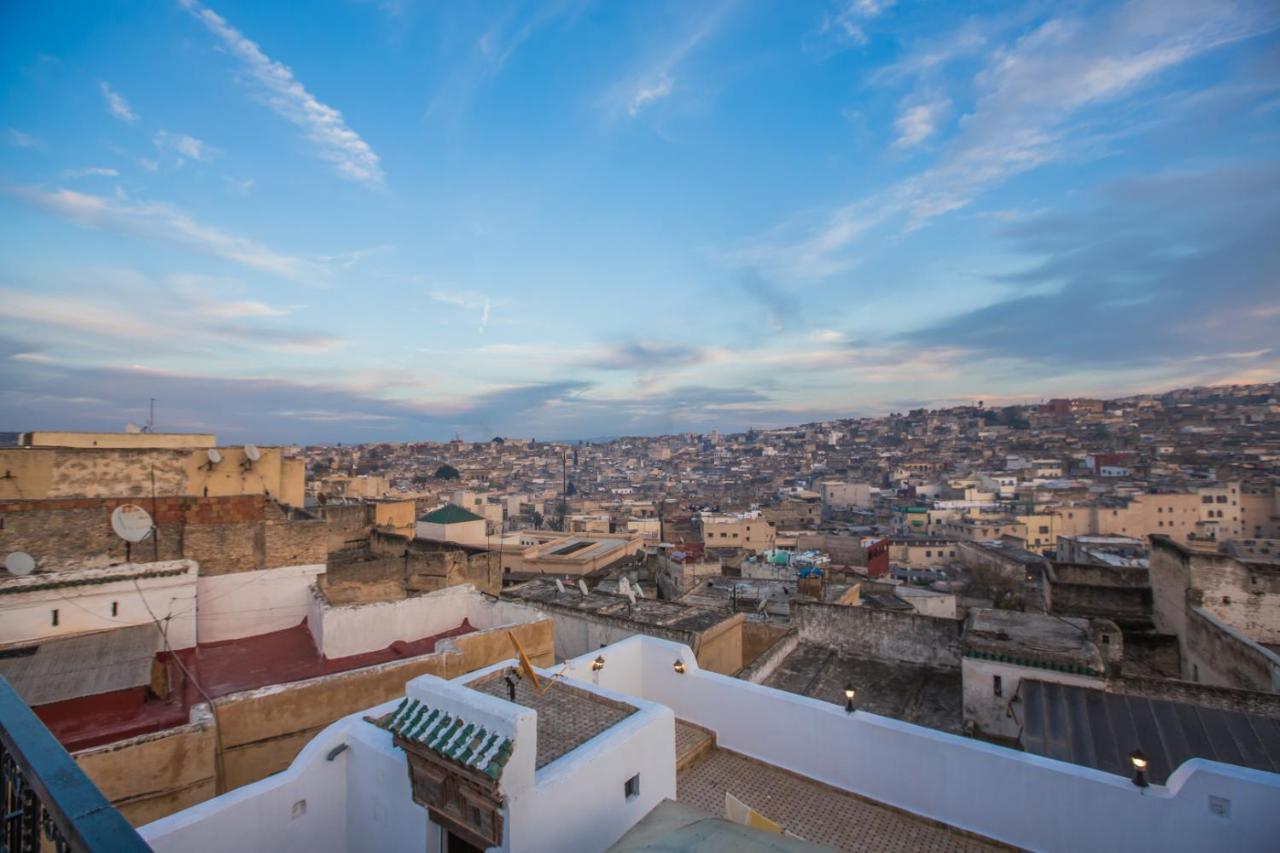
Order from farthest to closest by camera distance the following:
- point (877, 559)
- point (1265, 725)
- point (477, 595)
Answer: point (877, 559) → point (477, 595) → point (1265, 725)

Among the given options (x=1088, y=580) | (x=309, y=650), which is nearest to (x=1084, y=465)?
(x=1088, y=580)

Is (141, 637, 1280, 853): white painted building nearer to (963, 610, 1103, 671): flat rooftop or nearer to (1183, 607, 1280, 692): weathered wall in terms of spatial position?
(963, 610, 1103, 671): flat rooftop

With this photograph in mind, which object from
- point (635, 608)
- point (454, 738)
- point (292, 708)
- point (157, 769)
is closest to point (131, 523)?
point (292, 708)

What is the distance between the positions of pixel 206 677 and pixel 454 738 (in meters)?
6.80

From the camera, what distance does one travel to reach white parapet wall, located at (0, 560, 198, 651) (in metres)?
7.71

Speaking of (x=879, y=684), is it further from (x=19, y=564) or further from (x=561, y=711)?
(x=19, y=564)

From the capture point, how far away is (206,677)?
840 centimetres

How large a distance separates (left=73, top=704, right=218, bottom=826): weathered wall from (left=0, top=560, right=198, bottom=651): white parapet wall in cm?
300

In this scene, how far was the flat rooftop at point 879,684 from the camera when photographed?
8.55 metres

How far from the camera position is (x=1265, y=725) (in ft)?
20.1

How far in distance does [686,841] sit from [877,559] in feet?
108

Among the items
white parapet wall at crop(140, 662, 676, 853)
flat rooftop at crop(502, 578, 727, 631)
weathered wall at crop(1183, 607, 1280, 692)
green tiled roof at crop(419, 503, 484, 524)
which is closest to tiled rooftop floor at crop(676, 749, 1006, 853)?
white parapet wall at crop(140, 662, 676, 853)

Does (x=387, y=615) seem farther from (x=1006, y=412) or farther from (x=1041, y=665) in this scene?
(x=1006, y=412)

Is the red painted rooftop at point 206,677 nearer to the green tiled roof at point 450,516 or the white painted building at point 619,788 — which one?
the white painted building at point 619,788
